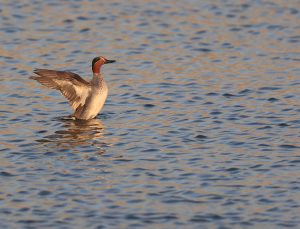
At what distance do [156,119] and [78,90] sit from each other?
173 cm

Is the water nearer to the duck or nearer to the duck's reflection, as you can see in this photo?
the duck's reflection

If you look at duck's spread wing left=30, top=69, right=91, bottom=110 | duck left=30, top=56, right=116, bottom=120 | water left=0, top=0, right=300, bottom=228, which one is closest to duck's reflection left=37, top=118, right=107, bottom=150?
water left=0, top=0, right=300, bottom=228

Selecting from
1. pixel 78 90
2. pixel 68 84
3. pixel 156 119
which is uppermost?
pixel 68 84

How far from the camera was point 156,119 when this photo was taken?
1867cm

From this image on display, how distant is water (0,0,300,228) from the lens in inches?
532

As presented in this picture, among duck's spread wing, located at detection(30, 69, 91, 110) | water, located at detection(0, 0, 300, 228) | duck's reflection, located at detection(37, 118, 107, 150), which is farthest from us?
duck's spread wing, located at detection(30, 69, 91, 110)

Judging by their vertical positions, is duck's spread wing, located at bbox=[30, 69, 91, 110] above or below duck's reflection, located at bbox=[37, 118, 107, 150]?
above

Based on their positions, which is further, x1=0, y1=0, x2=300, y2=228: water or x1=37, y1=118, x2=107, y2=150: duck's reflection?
x1=37, y1=118, x2=107, y2=150: duck's reflection

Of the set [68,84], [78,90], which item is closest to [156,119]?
[78,90]

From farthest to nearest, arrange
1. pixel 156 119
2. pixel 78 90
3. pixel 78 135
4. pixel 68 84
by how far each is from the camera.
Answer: pixel 78 90 < pixel 68 84 < pixel 156 119 < pixel 78 135

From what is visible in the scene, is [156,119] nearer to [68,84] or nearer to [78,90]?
[78,90]

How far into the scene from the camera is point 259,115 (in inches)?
735

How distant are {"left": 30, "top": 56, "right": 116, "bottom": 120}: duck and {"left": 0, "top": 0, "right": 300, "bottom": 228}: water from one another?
28cm

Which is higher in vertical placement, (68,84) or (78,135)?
(68,84)
